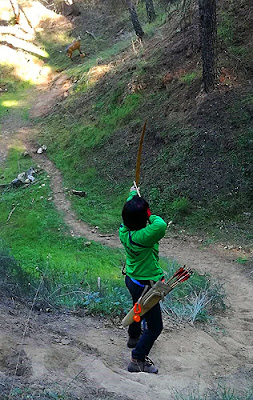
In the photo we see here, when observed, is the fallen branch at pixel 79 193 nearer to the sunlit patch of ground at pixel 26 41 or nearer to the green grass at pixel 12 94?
the green grass at pixel 12 94

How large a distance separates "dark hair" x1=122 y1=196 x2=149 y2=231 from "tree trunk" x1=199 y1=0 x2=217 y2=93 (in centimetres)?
861

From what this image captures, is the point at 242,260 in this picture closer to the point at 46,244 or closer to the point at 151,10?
the point at 46,244

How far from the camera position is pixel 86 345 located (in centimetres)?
431

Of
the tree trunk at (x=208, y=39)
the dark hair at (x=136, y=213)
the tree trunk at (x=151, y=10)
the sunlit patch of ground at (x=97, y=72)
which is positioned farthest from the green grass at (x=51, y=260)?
the tree trunk at (x=151, y=10)

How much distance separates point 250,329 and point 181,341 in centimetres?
120

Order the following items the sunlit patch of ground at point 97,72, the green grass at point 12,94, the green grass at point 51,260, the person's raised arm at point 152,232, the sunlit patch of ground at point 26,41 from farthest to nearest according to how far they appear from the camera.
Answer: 1. the sunlit patch of ground at point 26,41
2. the green grass at point 12,94
3. the sunlit patch of ground at point 97,72
4. the green grass at point 51,260
5. the person's raised arm at point 152,232

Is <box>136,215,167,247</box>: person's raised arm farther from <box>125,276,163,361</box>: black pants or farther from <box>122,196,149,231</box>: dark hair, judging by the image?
<box>125,276,163,361</box>: black pants

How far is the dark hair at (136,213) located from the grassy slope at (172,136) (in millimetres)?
5571

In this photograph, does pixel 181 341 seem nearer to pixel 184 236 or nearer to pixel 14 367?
pixel 14 367

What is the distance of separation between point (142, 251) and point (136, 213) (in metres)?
0.36

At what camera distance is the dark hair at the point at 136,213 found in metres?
3.71

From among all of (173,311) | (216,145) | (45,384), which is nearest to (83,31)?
(216,145)

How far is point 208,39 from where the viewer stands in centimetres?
1110

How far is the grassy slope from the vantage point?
9969mm
